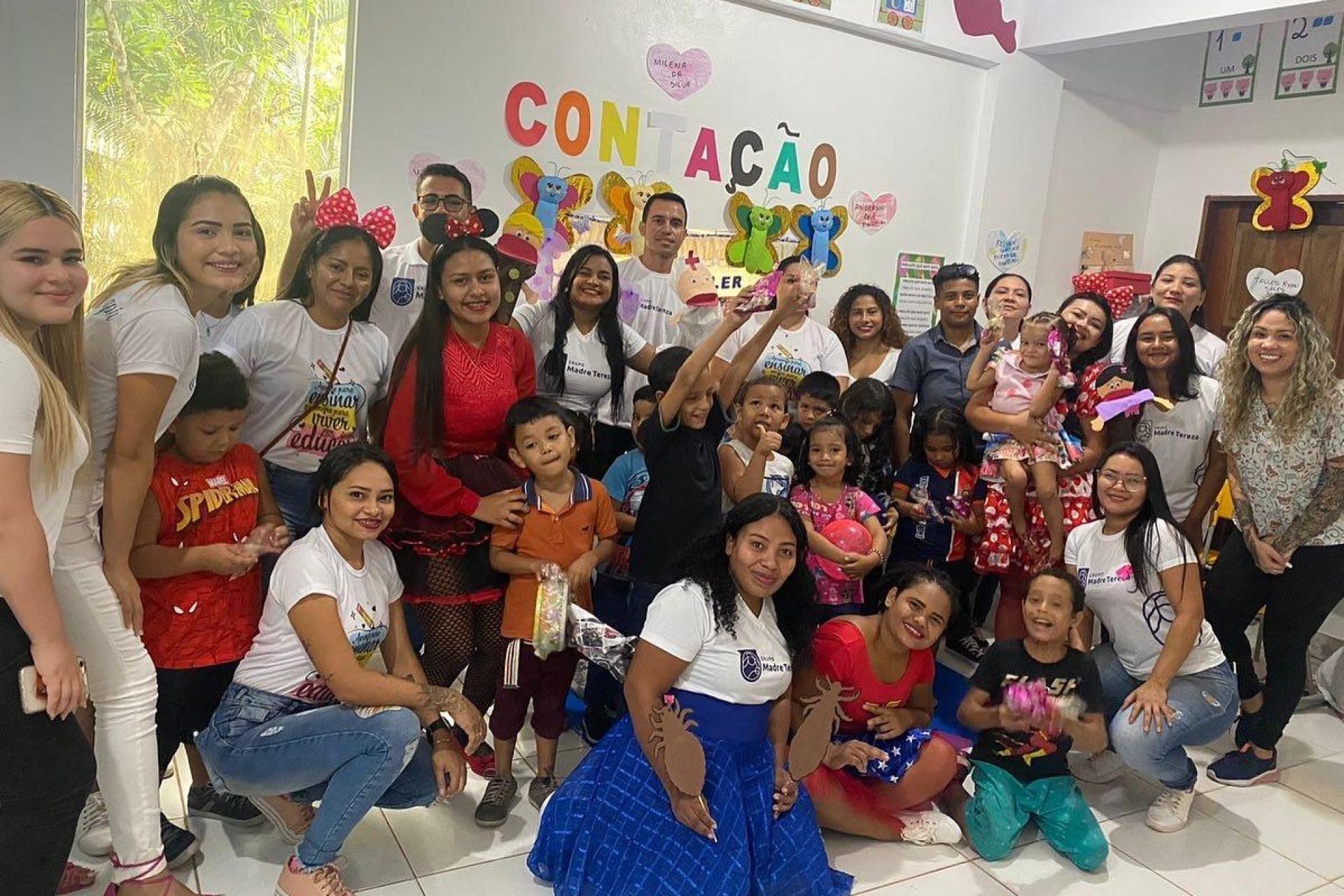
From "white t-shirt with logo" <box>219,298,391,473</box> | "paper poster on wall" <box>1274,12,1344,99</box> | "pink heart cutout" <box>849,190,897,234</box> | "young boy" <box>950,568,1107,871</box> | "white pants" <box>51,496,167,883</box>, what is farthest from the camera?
"paper poster on wall" <box>1274,12,1344,99</box>

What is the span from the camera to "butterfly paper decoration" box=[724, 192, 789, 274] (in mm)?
4590

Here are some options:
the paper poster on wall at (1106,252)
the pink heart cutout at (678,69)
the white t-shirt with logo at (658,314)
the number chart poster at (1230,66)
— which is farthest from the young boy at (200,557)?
the number chart poster at (1230,66)

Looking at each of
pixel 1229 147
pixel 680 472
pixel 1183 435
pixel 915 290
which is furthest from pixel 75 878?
pixel 1229 147

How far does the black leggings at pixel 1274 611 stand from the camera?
2846 mm

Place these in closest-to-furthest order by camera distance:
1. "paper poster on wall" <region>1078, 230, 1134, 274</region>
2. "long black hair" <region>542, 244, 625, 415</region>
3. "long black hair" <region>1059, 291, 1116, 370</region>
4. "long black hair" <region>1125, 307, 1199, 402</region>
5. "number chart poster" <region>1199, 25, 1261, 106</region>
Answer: "long black hair" <region>542, 244, 625, 415</region> → "long black hair" <region>1125, 307, 1199, 402</region> → "long black hair" <region>1059, 291, 1116, 370</region> → "number chart poster" <region>1199, 25, 1261, 106</region> → "paper poster on wall" <region>1078, 230, 1134, 274</region>

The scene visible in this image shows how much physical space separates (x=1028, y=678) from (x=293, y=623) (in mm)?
1810

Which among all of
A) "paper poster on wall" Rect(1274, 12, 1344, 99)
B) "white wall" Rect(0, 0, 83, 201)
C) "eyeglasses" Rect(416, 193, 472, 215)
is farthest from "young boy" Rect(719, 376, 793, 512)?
"paper poster on wall" Rect(1274, 12, 1344, 99)

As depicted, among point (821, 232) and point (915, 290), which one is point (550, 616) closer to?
point (821, 232)

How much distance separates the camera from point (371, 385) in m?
2.48

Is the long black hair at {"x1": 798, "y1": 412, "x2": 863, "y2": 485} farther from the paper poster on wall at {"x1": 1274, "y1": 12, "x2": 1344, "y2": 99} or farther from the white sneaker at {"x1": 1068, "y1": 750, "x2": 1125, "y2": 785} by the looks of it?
the paper poster on wall at {"x1": 1274, "y1": 12, "x2": 1344, "y2": 99}

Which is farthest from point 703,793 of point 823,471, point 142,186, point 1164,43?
point 1164,43

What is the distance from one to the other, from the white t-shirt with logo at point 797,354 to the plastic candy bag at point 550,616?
120cm

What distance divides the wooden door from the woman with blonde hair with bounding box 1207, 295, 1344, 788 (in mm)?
2635

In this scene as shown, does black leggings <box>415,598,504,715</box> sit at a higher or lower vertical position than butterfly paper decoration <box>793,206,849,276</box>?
lower
